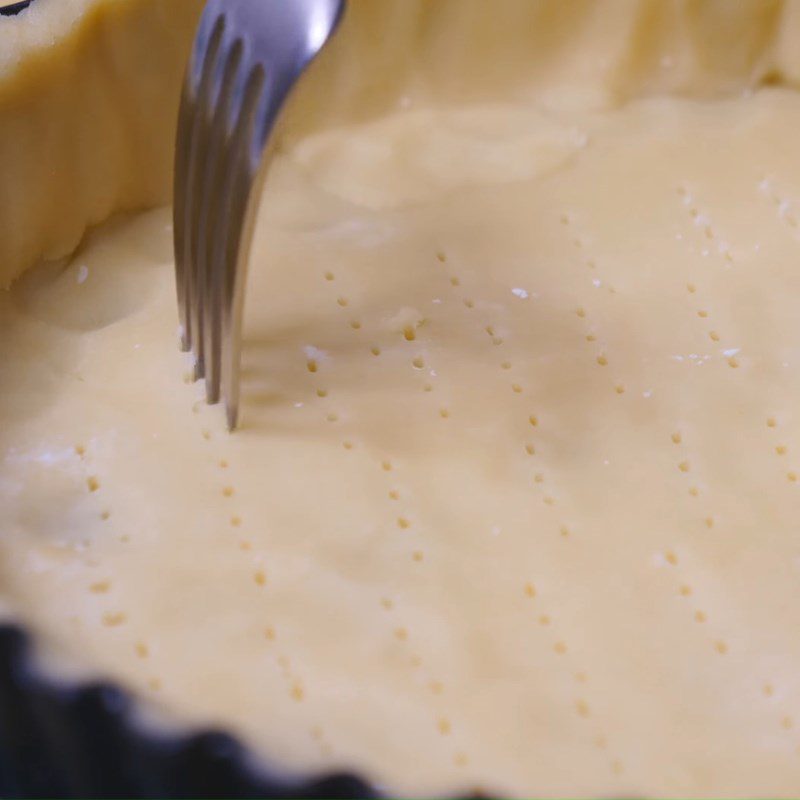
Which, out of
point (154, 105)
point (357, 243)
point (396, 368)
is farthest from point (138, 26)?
point (396, 368)

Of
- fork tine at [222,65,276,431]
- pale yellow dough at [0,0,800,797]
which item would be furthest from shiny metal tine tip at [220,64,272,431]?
pale yellow dough at [0,0,800,797]

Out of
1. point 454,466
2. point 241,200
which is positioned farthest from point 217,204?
point 454,466

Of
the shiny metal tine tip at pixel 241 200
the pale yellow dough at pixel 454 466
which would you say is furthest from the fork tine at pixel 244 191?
the pale yellow dough at pixel 454 466

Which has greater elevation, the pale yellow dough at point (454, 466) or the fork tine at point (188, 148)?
the fork tine at point (188, 148)

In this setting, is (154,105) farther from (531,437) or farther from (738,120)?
(738,120)

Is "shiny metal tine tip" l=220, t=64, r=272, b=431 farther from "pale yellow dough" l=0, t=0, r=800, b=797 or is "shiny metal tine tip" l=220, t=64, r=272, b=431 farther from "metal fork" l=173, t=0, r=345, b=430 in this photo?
"pale yellow dough" l=0, t=0, r=800, b=797

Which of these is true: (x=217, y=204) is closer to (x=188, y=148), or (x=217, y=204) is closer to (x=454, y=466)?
(x=188, y=148)

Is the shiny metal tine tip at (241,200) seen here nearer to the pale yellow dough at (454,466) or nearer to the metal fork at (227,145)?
the metal fork at (227,145)

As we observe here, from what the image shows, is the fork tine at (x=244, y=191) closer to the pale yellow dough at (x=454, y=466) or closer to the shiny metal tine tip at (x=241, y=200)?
the shiny metal tine tip at (x=241, y=200)
